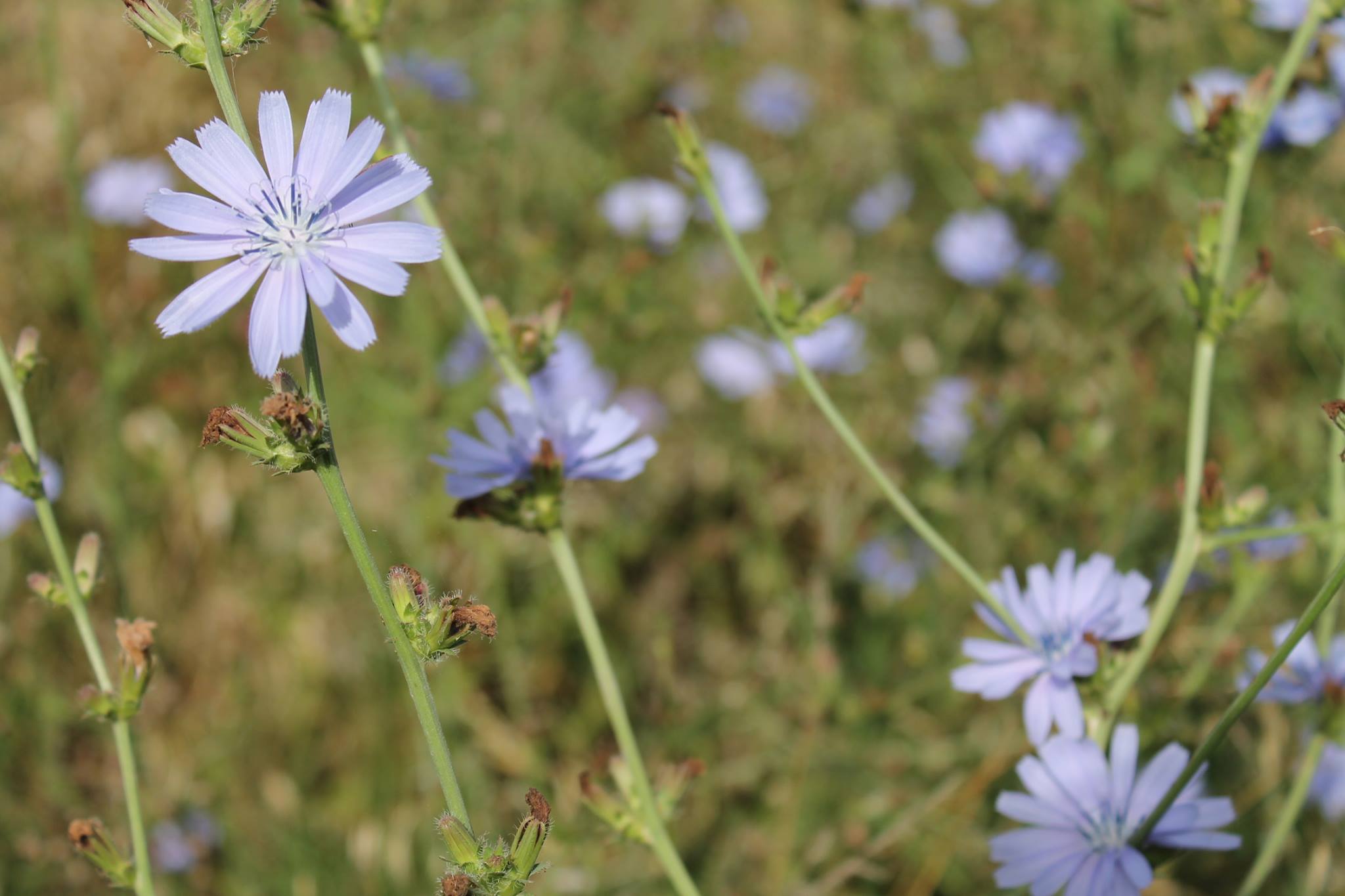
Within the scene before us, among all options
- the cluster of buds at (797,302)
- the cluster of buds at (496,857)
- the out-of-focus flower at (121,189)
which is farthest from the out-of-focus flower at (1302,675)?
the out-of-focus flower at (121,189)

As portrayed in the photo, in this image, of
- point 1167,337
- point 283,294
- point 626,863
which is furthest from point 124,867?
point 1167,337

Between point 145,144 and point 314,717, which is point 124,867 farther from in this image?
point 145,144

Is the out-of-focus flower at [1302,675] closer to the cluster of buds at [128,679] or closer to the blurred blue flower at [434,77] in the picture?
the cluster of buds at [128,679]

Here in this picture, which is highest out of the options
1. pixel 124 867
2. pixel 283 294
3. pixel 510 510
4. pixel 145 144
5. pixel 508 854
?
pixel 145 144

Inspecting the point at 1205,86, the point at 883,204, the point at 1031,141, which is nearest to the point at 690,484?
the point at 883,204

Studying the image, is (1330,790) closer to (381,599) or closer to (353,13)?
(381,599)
